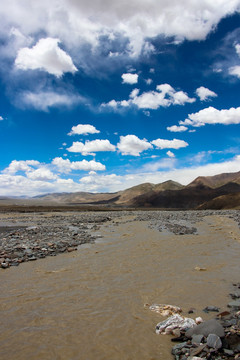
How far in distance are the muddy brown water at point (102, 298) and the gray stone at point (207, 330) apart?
627mm

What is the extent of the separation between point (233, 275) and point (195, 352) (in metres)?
6.90

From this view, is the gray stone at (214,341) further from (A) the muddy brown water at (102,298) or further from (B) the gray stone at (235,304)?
(B) the gray stone at (235,304)

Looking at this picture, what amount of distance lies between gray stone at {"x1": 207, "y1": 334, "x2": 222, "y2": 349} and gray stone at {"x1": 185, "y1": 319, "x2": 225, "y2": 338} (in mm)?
262

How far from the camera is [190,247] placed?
1738cm

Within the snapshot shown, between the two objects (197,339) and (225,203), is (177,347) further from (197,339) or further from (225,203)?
(225,203)

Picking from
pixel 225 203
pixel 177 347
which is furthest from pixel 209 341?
pixel 225 203

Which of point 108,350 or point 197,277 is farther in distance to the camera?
point 197,277

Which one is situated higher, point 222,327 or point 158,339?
point 222,327

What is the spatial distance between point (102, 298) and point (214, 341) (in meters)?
4.41

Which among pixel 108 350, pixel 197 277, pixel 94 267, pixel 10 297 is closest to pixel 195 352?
pixel 108 350

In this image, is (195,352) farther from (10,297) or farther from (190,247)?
(190,247)

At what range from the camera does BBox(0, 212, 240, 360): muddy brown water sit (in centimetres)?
571

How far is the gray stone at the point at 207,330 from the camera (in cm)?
547

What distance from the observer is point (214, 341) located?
5094 mm
